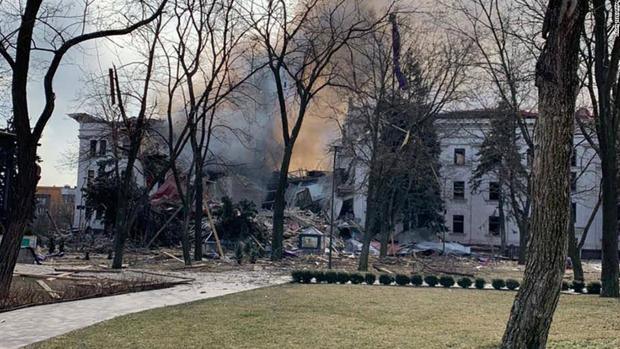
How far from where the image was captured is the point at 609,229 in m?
15.5

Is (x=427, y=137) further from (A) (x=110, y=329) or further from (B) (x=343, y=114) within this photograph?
(A) (x=110, y=329)

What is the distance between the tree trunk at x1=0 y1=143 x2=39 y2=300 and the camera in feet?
35.1

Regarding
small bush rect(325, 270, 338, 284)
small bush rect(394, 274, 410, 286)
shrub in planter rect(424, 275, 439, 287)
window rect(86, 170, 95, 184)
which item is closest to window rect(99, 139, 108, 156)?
window rect(86, 170, 95, 184)

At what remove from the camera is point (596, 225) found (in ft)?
160

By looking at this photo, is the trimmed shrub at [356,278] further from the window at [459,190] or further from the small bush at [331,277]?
the window at [459,190]

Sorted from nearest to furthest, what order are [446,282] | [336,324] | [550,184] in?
1. [550,184]
2. [336,324]
3. [446,282]

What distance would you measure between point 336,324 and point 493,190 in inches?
1640

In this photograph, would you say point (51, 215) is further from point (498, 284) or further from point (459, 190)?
point (498, 284)

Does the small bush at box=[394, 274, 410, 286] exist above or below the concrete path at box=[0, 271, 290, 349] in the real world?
above

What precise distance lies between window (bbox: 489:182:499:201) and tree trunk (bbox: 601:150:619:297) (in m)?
31.5

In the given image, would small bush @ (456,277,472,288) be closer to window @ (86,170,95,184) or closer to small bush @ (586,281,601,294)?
small bush @ (586,281,601,294)

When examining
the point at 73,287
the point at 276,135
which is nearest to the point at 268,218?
the point at 276,135

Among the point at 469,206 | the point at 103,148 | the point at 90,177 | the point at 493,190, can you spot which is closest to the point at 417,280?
the point at 103,148

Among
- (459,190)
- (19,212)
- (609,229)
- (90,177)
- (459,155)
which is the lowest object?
(19,212)
